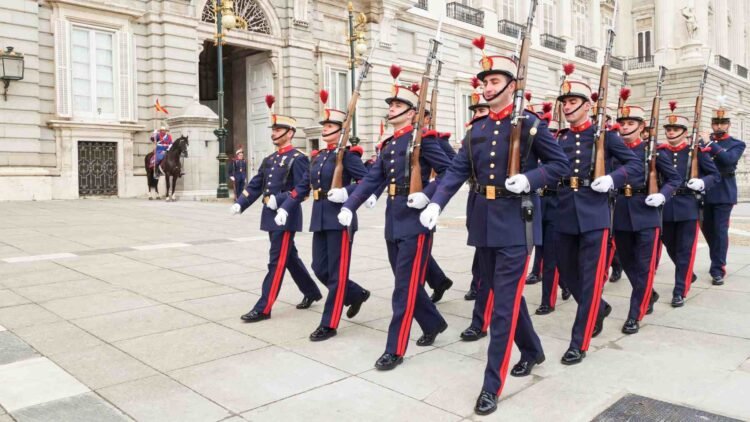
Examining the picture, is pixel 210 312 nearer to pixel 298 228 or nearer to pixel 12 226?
pixel 298 228

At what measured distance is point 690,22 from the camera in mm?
42938

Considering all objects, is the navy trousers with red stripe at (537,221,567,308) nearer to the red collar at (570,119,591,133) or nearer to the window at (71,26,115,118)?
the red collar at (570,119,591,133)

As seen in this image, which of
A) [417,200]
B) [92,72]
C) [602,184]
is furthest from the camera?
[92,72]

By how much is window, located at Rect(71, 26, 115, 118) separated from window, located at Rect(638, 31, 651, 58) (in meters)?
39.3

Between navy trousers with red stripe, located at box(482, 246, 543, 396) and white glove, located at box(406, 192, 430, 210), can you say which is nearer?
navy trousers with red stripe, located at box(482, 246, 543, 396)

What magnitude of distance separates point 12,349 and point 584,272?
4155 mm

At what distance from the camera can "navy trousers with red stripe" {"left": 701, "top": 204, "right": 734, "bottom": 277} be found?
23.1ft

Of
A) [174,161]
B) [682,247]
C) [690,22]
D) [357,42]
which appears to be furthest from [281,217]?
[690,22]

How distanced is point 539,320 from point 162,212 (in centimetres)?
1094

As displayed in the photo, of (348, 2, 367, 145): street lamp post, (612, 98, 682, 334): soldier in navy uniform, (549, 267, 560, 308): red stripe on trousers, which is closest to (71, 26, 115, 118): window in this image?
(348, 2, 367, 145): street lamp post

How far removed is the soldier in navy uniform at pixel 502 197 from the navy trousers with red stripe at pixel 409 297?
0.52 meters

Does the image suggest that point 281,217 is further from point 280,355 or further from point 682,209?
point 682,209

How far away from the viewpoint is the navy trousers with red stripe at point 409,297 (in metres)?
4.19

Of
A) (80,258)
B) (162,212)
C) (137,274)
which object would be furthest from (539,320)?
(162,212)
